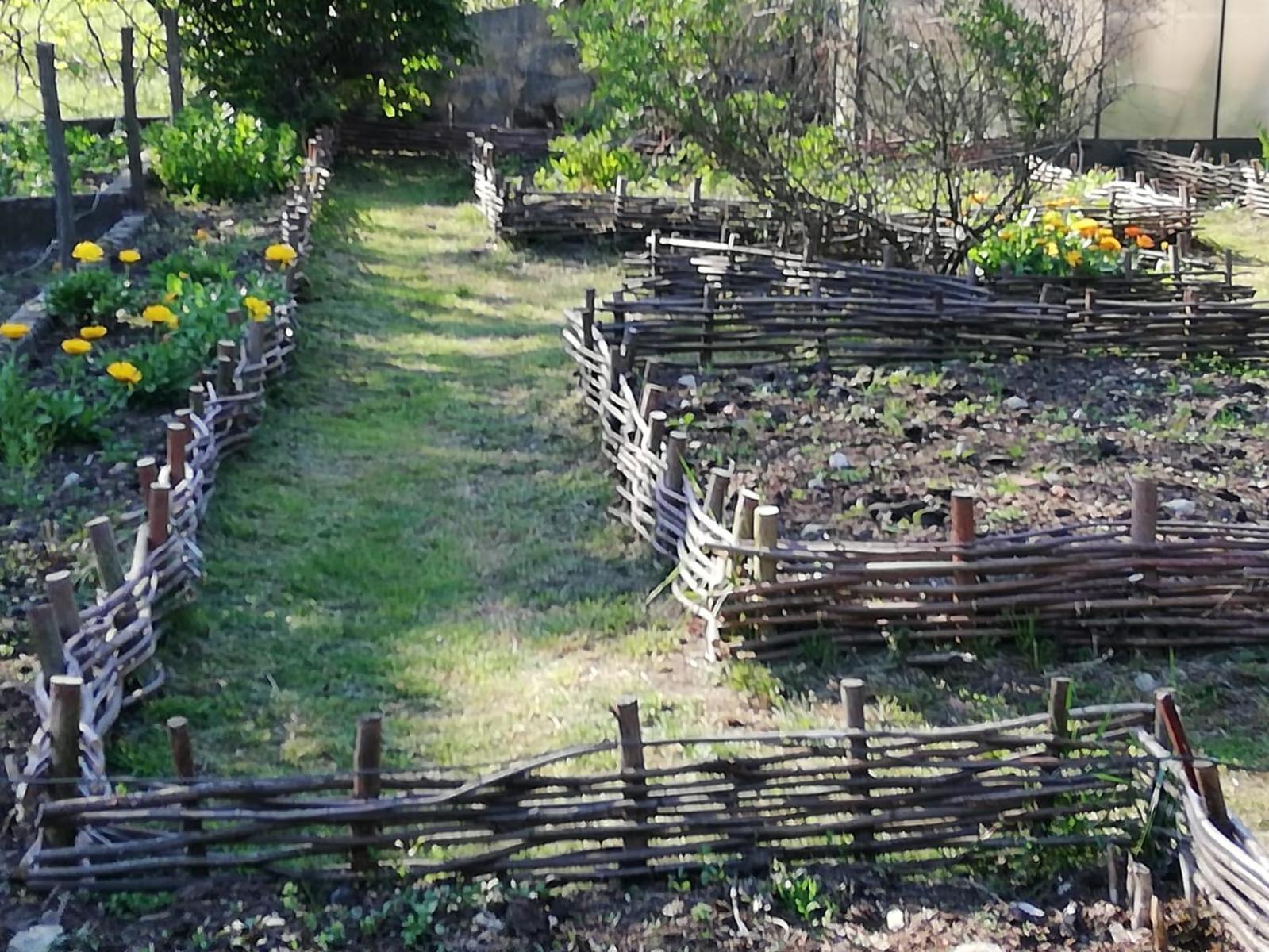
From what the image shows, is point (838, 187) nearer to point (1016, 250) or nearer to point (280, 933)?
point (1016, 250)

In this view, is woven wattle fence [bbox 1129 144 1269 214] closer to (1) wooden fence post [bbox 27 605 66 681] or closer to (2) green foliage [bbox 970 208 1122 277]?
(2) green foliage [bbox 970 208 1122 277]

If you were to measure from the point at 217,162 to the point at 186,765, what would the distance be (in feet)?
30.5

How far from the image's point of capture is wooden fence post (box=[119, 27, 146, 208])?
9758 mm

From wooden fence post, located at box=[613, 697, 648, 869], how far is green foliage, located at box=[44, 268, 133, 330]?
17.2 ft

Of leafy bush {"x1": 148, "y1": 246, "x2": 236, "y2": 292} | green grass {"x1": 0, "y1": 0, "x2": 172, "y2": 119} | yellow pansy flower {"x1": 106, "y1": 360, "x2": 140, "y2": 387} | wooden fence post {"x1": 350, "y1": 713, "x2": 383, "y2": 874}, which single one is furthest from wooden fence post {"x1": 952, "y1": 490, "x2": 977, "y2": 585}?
green grass {"x1": 0, "y1": 0, "x2": 172, "y2": 119}

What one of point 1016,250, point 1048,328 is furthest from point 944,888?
point 1016,250

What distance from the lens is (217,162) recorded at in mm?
11484

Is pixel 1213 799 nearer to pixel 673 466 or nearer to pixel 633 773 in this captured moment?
pixel 633 773

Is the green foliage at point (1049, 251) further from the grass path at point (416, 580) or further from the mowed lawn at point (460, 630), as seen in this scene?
the mowed lawn at point (460, 630)

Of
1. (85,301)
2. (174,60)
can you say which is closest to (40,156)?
(174,60)

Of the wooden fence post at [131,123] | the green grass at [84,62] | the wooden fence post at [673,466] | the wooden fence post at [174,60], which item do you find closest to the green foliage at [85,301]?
the wooden fence post at [131,123]

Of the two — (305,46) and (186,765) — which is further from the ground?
(305,46)

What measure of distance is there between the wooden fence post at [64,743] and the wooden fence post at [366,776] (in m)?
0.57

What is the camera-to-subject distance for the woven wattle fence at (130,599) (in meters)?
3.14
